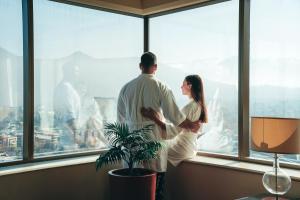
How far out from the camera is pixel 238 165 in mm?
3158

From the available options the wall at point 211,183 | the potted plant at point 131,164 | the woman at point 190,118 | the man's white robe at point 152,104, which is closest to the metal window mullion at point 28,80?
the potted plant at point 131,164

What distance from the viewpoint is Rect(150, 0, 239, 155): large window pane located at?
3.47 metres

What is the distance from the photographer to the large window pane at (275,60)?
3.04 m

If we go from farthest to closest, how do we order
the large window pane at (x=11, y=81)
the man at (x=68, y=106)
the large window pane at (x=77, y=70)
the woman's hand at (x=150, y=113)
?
the man at (x=68, y=106) → the large window pane at (x=77, y=70) → the woman's hand at (x=150, y=113) → the large window pane at (x=11, y=81)

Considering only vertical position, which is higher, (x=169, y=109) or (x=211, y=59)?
(x=211, y=59)

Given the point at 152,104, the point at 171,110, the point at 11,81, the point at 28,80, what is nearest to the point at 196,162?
the point at 171,110

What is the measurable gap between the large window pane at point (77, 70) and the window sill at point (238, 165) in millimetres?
1065

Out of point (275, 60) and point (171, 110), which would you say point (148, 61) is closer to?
point (171, 110)

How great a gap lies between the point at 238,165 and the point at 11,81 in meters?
2.08

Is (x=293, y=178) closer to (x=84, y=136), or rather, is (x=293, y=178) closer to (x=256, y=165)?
(x=256, y=165)

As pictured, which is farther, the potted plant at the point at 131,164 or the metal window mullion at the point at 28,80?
the metal window mullion at the point at 28,80

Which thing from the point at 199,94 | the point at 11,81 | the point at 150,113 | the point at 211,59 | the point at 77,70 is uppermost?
the point at 211,59

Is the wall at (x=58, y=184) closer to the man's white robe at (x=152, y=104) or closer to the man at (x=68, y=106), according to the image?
the man at (x=68, y=106)

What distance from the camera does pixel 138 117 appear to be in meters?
3.27
